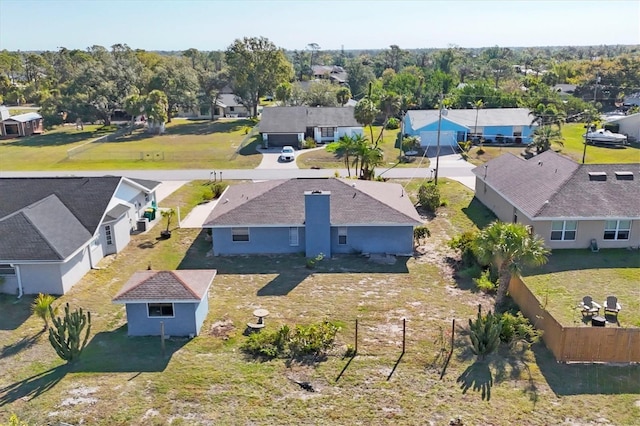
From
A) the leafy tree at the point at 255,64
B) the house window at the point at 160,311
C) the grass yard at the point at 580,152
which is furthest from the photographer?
the leafy tree at the point at 255,64

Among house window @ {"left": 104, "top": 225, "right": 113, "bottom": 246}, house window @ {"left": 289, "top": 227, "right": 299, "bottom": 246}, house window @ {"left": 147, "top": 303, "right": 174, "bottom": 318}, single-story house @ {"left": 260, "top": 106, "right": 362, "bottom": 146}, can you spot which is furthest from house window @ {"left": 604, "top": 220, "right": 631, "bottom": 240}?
single-story house @ {"left": 260, "top": 106, "right": 362, "bottom": 146}

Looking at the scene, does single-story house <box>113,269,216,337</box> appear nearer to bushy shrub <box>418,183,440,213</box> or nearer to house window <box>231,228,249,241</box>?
house window <box>231,228,249,241</box>

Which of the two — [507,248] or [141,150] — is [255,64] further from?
[507,248]

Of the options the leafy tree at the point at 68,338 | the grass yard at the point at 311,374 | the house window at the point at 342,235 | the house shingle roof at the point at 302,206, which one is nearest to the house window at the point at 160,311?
the grass yard at the point at 311,374

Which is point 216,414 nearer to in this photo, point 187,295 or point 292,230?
point 187,295

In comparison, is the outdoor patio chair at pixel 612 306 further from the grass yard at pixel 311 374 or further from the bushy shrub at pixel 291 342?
the bushy shrub at pixel 291 342

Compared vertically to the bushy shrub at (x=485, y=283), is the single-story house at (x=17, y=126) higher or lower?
higher

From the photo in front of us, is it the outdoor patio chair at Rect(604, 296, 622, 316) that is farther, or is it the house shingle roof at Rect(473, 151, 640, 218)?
the house shingle roof at Rect(473, 151, 640, 218)

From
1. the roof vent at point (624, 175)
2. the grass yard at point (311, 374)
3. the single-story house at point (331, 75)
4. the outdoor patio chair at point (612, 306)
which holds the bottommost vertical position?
the grass yard at point (311, 374)
